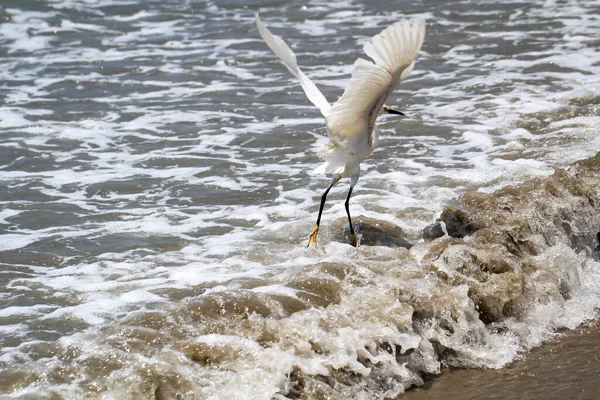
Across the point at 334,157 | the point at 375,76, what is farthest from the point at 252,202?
the point at 375,76

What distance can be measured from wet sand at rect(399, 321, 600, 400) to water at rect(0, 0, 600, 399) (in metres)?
0.09

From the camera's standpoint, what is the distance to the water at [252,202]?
3.94 metres

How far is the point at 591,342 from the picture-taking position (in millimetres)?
4488

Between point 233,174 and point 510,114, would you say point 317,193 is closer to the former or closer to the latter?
point 233,174

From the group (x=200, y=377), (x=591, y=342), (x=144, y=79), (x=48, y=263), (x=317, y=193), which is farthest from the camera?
(x=144, y=79)

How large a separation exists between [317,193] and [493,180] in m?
1.27

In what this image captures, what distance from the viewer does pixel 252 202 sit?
6387 mm

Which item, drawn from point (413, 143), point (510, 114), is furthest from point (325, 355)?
point (510, 114)

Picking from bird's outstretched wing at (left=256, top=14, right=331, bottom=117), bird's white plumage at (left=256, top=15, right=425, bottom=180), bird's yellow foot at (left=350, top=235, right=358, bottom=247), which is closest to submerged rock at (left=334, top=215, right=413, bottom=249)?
bird's yellow foot at (left=350, top=235, right=358, bottom=247)

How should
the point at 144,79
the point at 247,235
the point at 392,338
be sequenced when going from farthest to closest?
the point at 144,79
the point at 247,235
the point at 392,338

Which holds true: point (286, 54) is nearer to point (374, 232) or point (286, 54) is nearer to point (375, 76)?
point (375, 76)

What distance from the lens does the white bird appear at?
461 cm

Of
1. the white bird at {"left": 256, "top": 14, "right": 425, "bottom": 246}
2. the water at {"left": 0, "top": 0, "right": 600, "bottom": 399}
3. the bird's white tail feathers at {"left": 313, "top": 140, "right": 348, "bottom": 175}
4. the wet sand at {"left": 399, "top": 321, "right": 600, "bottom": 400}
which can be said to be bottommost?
the wet sand at {"left": 399, "top": 321, "right": 600, "bottom": 400}

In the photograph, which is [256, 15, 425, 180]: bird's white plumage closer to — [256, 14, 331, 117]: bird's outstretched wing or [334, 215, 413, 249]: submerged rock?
[256, 14, 331, 117]: bird's outstretched wing
